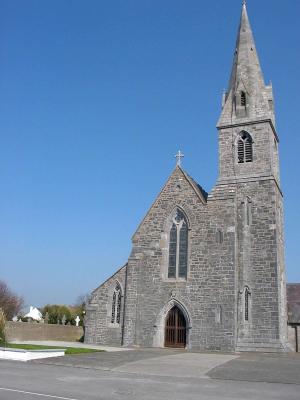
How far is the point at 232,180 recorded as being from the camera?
2981 centimetres

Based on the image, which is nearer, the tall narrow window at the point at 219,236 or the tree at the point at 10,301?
the tall narrow window at the point at 219,236

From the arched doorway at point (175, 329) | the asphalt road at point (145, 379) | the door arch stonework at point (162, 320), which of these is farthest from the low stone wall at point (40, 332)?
the asphalt road at point (145, 379)

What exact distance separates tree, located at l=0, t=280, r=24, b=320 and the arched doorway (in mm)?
39068

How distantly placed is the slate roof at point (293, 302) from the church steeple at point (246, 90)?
43.3 ft

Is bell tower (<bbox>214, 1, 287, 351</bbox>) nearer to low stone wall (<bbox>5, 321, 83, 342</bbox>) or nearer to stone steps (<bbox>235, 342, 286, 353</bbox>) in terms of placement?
stone steps (<bbox>235, 342, 286, 353</bbox>)

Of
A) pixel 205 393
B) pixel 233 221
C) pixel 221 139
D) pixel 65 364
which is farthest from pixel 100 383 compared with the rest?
pixel 221 139

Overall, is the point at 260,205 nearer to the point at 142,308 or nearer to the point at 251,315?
the point at 251,315

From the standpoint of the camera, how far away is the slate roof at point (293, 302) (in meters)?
30.3

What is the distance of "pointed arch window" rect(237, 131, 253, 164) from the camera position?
3036 cm

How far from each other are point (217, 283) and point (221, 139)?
10.5 m

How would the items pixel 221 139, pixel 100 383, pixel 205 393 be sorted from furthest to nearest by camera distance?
pixel 221 139
pixel 100 383
pixel 205 393

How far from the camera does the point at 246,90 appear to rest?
32344 mm

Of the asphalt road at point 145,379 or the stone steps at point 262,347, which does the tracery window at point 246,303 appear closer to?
the stone steps at point 262,347

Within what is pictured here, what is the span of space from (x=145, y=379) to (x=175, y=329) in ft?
47.0
